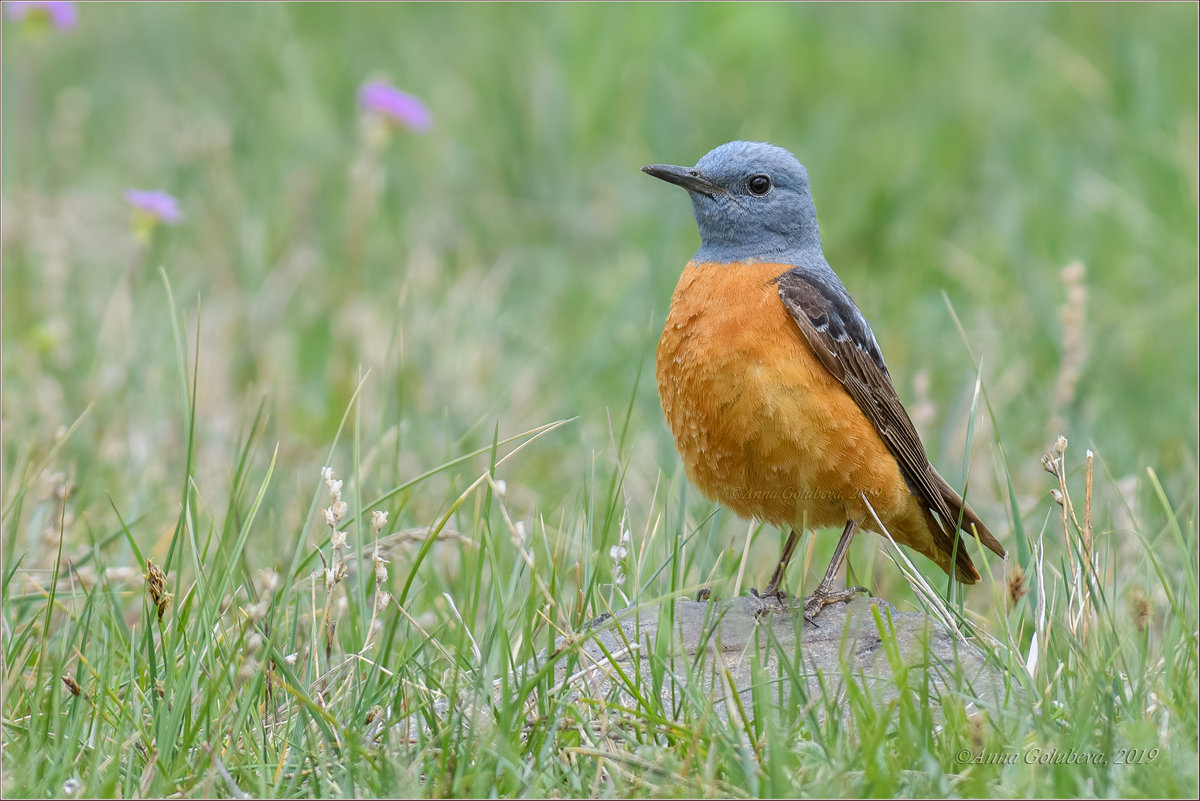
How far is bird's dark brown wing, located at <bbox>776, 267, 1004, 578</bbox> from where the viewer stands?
4645mm

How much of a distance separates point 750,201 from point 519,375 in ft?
8.55

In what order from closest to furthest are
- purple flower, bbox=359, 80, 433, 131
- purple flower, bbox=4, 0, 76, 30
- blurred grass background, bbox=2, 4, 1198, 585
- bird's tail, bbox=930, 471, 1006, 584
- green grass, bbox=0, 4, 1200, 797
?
green grass, bbox=0, 4, 1200, 797
bird's tail, bbox=930, 471, 1006, 584
purple flower, bbox=4, 0, 76, 30
blurred grass background, bbox=2, 4, 1198, 585
purple flower, bbox=359, 80, 433, 131

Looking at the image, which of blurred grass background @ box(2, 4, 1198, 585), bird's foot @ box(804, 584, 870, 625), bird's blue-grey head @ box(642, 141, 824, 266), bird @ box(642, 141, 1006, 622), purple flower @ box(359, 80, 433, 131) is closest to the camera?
bird's foot @ box(804, 584, 870, 625)

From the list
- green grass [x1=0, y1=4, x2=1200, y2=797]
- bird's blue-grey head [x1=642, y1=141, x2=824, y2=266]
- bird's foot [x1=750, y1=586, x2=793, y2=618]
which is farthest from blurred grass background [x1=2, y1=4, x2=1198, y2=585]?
bird's foot [x1=750, y1=586, x2=793, y2=618]

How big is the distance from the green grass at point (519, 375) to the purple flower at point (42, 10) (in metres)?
1.14

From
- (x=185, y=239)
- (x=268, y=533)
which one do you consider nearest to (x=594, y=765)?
(x=268, y=533)

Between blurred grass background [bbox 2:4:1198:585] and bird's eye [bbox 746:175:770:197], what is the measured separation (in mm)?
1023

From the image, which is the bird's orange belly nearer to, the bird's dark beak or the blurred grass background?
the bird's dark beak

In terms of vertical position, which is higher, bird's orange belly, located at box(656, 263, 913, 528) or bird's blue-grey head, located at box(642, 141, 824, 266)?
bird's blue-grey head, located at box(642, 141, 824, 266)

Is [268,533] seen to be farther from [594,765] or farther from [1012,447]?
[1012,447]

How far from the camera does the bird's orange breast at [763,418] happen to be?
442 cm

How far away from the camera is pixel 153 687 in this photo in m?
3.47

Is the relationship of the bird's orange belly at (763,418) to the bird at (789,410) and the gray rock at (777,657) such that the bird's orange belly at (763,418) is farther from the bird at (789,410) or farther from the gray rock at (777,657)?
the gray rock at (777,657)

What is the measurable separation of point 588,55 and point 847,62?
238 centimetres
